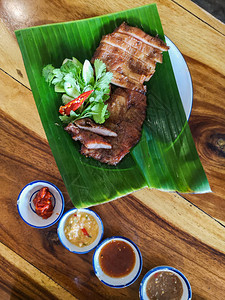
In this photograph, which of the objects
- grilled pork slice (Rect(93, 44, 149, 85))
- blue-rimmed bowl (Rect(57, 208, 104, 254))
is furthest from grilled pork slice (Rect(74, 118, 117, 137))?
blue-rimmed bowl (Rect(57, 208, 104, 254))

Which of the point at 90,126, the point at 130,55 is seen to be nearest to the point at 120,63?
the point at 130,55

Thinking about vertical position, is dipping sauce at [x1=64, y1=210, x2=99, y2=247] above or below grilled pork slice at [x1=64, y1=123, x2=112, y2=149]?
below

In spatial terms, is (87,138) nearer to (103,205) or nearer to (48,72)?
(48,72)

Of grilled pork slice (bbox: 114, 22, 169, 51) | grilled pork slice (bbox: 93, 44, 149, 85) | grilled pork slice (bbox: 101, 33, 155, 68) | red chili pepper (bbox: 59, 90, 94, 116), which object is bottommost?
red chili pepper (bbox: 59, 90, 94, 116)

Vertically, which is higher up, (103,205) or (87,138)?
(87,138)

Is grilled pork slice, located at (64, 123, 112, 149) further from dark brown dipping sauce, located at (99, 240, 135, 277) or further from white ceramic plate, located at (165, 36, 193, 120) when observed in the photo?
dark brown dipping sauce, located at (99, 240, 135, 277)

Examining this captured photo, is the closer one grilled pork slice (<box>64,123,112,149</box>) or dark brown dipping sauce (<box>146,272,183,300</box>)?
grilled pork slice (<box>64,123,112,149</box>)

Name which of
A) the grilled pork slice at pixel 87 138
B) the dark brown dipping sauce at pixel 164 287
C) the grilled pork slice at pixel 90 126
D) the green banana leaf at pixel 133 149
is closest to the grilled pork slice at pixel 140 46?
the green banana leaf at pixel 133 149
